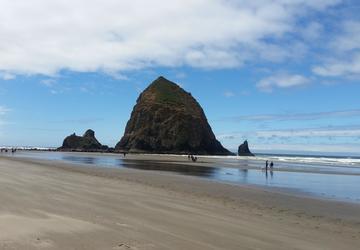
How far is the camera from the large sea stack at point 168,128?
128 meters

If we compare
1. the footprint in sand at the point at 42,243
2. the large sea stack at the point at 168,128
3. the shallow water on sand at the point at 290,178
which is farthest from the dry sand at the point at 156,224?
the large sea stack at the point at 168,128

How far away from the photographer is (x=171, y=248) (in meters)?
7.76

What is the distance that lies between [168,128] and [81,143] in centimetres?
4031

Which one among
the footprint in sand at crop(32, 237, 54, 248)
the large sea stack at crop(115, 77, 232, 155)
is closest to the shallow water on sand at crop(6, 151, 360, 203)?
the footprint in sand at crop(32, 237, 54, 248)

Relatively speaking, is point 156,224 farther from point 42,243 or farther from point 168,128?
point 168,128

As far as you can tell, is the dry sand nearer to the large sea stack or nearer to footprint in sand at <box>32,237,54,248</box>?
footprint in sand at <box>32,237,54,248</box>

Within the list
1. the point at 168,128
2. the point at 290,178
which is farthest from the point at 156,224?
the point at 168,128

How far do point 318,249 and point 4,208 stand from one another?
7.83 metres

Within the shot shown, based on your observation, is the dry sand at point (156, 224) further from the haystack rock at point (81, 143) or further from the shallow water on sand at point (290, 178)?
the haystack rock at point (81, 143)

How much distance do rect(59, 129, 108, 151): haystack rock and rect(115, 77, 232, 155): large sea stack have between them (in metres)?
17.0

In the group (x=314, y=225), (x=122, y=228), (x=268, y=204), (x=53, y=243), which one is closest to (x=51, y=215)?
(x=122, y=228)

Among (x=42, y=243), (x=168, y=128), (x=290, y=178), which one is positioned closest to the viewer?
(x=42, y=243)

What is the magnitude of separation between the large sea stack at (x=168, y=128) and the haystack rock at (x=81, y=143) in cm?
1701

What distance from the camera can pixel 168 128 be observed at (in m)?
130
